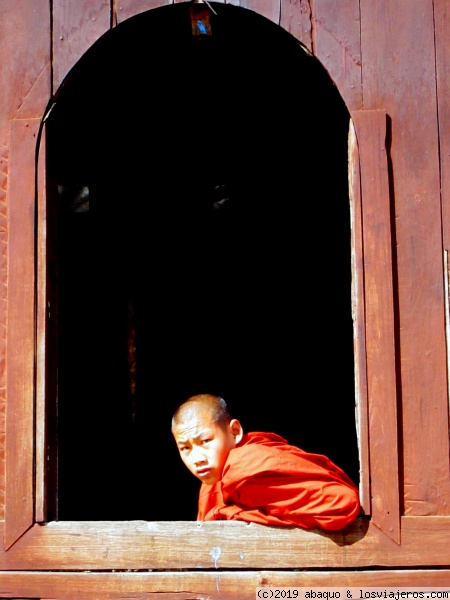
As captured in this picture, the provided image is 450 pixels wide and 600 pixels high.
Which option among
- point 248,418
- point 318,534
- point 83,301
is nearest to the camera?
point 318,534

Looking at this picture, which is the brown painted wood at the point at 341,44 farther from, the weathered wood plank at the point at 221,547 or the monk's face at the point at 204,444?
the weathered wood plank at the point at 221,547

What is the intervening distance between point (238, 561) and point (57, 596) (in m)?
0.58

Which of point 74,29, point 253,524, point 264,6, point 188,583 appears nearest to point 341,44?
point 264,6

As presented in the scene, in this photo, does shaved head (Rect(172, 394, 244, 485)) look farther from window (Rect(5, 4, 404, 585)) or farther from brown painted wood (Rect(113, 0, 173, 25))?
brown painted wood (Rect(113, 0, 173, 25))

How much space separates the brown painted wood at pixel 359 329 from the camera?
10.1 feet

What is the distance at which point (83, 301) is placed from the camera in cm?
618

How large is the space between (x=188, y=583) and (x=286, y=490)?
1.42ft

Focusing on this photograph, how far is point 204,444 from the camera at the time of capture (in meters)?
3.39

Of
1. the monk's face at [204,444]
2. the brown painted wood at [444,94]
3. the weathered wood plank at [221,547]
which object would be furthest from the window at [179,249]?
the monk's face at [204,444]

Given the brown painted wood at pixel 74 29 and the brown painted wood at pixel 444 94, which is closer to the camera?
the brown painted wood at pixel 444 94

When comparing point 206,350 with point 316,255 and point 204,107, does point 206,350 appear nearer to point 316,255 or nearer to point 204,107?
point 316,255

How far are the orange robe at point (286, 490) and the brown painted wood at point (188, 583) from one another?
0.18m

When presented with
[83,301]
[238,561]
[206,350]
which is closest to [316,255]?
[206,350]

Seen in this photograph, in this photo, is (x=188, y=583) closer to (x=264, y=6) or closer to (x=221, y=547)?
(x=221, y=547)
